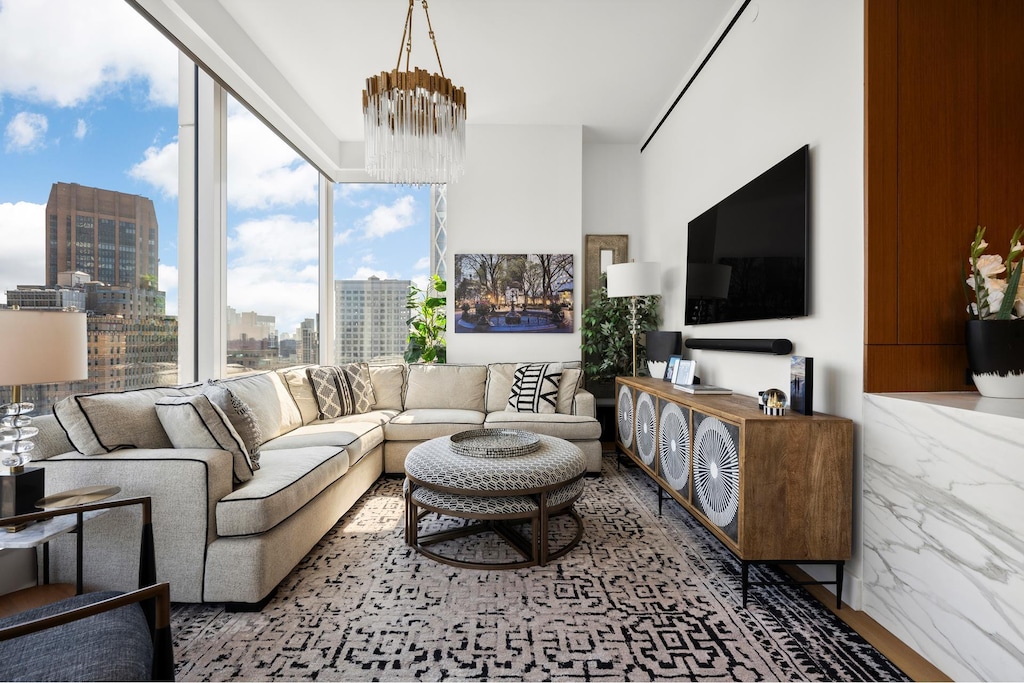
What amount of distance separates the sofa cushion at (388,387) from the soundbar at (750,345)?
2527 mm

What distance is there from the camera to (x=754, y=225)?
2520mm

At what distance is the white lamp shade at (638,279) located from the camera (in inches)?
153

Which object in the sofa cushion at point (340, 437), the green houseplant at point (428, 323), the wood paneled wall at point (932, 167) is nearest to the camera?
the wood paneled wall at point (932, 167)

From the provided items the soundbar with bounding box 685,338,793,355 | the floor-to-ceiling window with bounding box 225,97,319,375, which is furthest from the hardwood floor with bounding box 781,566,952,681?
the floor-to-ceiling window with bounding box 225,97,319,375

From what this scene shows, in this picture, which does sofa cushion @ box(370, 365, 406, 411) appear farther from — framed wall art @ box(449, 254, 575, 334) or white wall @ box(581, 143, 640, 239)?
white wall @ box(581, 143, 640, 239)

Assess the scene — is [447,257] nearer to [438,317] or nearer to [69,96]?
[438,317]

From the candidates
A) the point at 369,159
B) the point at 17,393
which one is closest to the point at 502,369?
the point at 369,159

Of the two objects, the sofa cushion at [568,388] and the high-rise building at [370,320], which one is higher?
the high-rise building at [370,320]

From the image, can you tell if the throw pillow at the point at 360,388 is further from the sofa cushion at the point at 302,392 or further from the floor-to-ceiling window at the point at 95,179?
the floor-to-ceiling window at the point at 95,179

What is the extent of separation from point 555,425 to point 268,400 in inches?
78.7

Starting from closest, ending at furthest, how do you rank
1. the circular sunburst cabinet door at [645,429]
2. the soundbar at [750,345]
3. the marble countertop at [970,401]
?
the marble countertop at [970,401], the soundbar at [750,345], the circular sunburst cabinet door at [645,429]

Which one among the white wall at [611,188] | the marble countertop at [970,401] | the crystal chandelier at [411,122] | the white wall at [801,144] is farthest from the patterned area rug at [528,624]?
the white wall at [611,188]

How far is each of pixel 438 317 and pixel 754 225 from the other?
319cm

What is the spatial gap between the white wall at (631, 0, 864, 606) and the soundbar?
6cm
